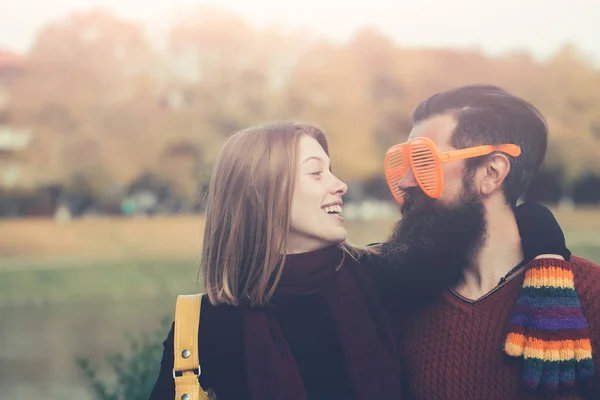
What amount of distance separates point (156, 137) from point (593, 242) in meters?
8.23

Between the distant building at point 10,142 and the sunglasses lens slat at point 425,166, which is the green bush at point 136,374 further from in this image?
the distant building at point 10,142

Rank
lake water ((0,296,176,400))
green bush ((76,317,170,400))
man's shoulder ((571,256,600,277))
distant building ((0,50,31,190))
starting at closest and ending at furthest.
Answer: man's shoulder ((571,256,600,277)) → green bush ((76,317,170,400)) → lake water ((0,296,176,400)) → distant building ((0,50,31,190))

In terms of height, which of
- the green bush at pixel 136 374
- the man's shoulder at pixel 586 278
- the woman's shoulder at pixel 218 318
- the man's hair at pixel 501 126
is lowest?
the green bush at pixel 136 374

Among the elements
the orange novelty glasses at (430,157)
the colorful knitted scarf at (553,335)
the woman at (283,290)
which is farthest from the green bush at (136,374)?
the colorful knitted scarf at (553,335)

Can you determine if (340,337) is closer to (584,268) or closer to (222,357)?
(222,357)

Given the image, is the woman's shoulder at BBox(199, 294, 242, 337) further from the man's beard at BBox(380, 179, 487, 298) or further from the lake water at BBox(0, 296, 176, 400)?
the lake water at BBox(0, 296, 176, 400)

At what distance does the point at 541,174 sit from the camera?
2.12 metres

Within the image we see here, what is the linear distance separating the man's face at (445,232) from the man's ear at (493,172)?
1.0 inches

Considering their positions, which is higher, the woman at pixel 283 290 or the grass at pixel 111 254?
Result: the woman at pixel 283 290

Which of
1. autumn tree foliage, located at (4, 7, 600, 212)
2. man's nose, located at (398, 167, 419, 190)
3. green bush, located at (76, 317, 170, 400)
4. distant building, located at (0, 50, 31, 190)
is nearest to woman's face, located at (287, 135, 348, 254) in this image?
man's nose, located at (398, 167, 419, 190)

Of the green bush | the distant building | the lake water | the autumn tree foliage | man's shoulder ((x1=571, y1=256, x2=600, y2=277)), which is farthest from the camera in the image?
the autumn tree foliage

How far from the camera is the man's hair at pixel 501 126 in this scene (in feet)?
6.20

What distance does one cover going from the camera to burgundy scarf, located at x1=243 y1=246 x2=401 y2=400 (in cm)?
177

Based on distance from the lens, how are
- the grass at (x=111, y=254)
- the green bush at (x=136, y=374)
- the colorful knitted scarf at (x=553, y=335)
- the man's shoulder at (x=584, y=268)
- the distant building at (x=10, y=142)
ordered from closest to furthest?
the colorful knitted scarf at (x=553, y=335) < the man's shoulder at (x=584, y=268) < the green bush at (x=136, y=374) < the grass at (x=111, y=254) < the distant building at (x=10, y=142)
